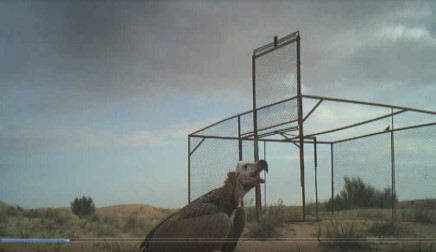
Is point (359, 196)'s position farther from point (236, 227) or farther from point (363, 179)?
point (236, 227)

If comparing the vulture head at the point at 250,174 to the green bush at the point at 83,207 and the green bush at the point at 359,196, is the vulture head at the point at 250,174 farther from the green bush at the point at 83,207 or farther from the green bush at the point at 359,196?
the green bush at the point at 359,196

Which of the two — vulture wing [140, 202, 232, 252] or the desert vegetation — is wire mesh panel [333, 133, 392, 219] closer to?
the desert vegetation

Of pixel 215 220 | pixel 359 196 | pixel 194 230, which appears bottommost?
pixel 194 230

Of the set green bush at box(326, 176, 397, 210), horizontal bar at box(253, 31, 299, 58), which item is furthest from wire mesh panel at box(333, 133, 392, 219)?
horizontal bar at box(253, 31, 299, 58)

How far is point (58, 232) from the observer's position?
43.4ft

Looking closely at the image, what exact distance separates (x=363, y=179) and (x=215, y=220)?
791 centimetres

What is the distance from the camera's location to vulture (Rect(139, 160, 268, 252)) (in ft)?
34.0

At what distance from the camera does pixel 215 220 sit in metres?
10.3

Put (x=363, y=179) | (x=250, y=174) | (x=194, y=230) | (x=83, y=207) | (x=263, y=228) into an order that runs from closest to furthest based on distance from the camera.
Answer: (x=194, y=230) → (x=250, y=174) → (x=263, y=228) → (x=83, y=207) → (x=363, y=179)

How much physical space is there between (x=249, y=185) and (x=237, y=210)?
489 millimetres

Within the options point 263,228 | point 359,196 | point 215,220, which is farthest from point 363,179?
point 215,220

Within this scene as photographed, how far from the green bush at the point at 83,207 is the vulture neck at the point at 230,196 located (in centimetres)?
428

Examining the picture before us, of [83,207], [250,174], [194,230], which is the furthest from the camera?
[83,207]

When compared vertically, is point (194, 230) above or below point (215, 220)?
below
